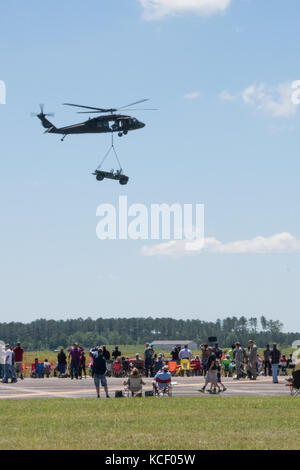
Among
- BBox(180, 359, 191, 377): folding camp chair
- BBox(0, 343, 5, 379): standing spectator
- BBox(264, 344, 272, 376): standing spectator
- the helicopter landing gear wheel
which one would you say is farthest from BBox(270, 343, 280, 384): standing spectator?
the helicopter landing gear wheel

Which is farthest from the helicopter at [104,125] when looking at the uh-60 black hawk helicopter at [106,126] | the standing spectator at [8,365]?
the standing spectator at [8,365]

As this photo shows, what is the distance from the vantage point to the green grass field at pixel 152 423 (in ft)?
41.1

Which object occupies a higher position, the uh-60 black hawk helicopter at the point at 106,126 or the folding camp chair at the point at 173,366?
the uh-60 black hawk helicopter at the point at 106,126

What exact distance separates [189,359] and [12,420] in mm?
22441

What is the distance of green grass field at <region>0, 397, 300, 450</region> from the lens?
12523 millimetres

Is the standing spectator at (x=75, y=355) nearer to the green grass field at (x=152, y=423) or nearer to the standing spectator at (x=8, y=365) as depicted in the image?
the standing spectator at (x=8, y=365)

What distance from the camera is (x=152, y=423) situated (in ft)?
50.2

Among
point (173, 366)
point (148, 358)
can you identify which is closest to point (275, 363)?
point (148, 358)

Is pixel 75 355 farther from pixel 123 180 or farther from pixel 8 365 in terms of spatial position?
pixel 123 180

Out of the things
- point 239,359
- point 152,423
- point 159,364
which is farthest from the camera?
point 159,364

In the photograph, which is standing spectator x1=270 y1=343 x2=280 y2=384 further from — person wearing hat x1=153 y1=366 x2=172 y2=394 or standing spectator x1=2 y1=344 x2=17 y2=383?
standing spectator x1=2 y1=344 x2=17 y2=383

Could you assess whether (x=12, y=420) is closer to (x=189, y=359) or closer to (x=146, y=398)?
(x=146, y=398)

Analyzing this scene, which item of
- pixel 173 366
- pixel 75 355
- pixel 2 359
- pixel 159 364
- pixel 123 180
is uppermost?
pixel 123 180

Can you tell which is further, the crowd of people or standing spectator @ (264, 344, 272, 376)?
standing spectator @ (264, 344, 272, 376)
